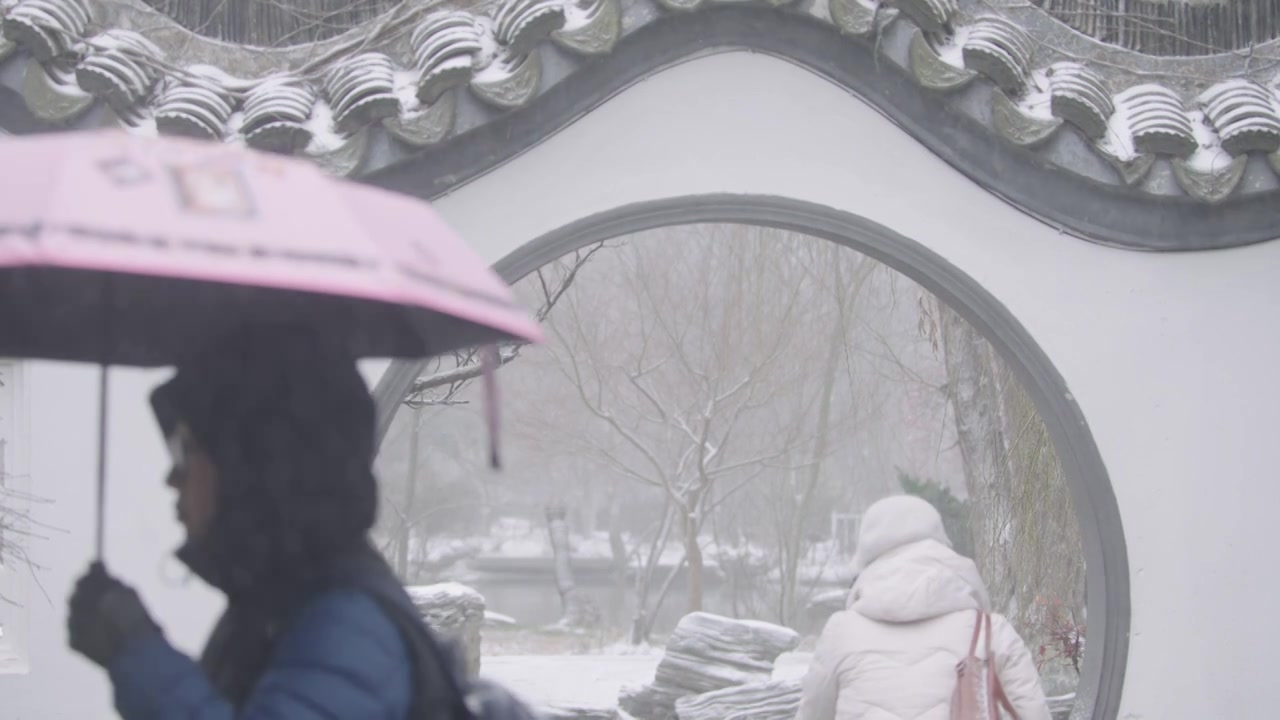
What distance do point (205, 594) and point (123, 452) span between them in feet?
1.46

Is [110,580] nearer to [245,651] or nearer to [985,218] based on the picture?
[245,651]

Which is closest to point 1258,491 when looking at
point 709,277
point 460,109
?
point 460,109

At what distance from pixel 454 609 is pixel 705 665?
6.46ft

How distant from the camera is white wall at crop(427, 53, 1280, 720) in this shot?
13.3 ft

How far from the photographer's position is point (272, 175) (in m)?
1.39

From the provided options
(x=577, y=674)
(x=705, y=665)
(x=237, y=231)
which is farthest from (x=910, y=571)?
(x=577, y=674)

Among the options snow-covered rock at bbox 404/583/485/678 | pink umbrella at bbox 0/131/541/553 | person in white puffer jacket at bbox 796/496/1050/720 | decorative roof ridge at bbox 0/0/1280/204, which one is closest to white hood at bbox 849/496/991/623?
person in white puffer jacket at bbox 796/496/1050/720

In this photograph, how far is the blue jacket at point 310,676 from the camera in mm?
1375

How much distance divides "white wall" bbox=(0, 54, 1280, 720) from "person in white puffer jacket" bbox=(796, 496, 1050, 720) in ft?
3.73

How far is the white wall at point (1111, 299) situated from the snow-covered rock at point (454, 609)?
4399 mm

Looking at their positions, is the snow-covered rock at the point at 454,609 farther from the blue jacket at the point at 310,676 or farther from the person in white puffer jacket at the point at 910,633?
the blue jacket at the point at 310,676

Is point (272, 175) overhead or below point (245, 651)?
Answer: overhead

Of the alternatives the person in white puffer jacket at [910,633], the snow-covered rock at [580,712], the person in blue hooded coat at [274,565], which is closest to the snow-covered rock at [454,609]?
the snow-covered rock at [580,712]

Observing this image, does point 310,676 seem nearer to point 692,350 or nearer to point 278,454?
point 278,454
